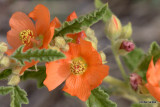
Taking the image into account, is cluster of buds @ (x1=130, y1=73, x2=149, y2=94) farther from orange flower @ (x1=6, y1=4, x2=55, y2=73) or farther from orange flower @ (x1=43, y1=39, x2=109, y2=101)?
orange flower @ (x1=6, y1=4, x2=55, y2=73)

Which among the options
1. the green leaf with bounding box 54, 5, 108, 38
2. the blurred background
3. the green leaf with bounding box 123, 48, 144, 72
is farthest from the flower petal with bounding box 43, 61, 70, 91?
the blurred background

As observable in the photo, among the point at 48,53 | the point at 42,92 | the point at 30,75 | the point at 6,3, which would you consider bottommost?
the point at 42,92

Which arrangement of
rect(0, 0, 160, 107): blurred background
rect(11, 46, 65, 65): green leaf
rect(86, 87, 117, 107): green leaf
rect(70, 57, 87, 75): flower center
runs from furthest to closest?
rect(0, 0, 160, 107): blurred background → rect(70, 57, 87, 75): flower center → rect(86, 87, 117, 107): green leaf → rect(11, 46, 65, 65): green leaf

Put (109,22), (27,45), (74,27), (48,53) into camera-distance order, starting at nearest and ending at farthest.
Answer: (48,53) → (74,27) → (27,45) → (109,22)

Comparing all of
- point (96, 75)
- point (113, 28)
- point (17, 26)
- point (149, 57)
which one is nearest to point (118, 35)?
point (113, 28)

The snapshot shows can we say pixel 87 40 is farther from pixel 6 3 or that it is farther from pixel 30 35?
pixel 6 3

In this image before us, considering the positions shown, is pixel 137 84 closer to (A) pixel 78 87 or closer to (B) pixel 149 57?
(B) pixel 149 57

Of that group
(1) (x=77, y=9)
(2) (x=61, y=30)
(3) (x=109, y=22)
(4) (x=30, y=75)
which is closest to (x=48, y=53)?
(2) (x=61, y=30)
